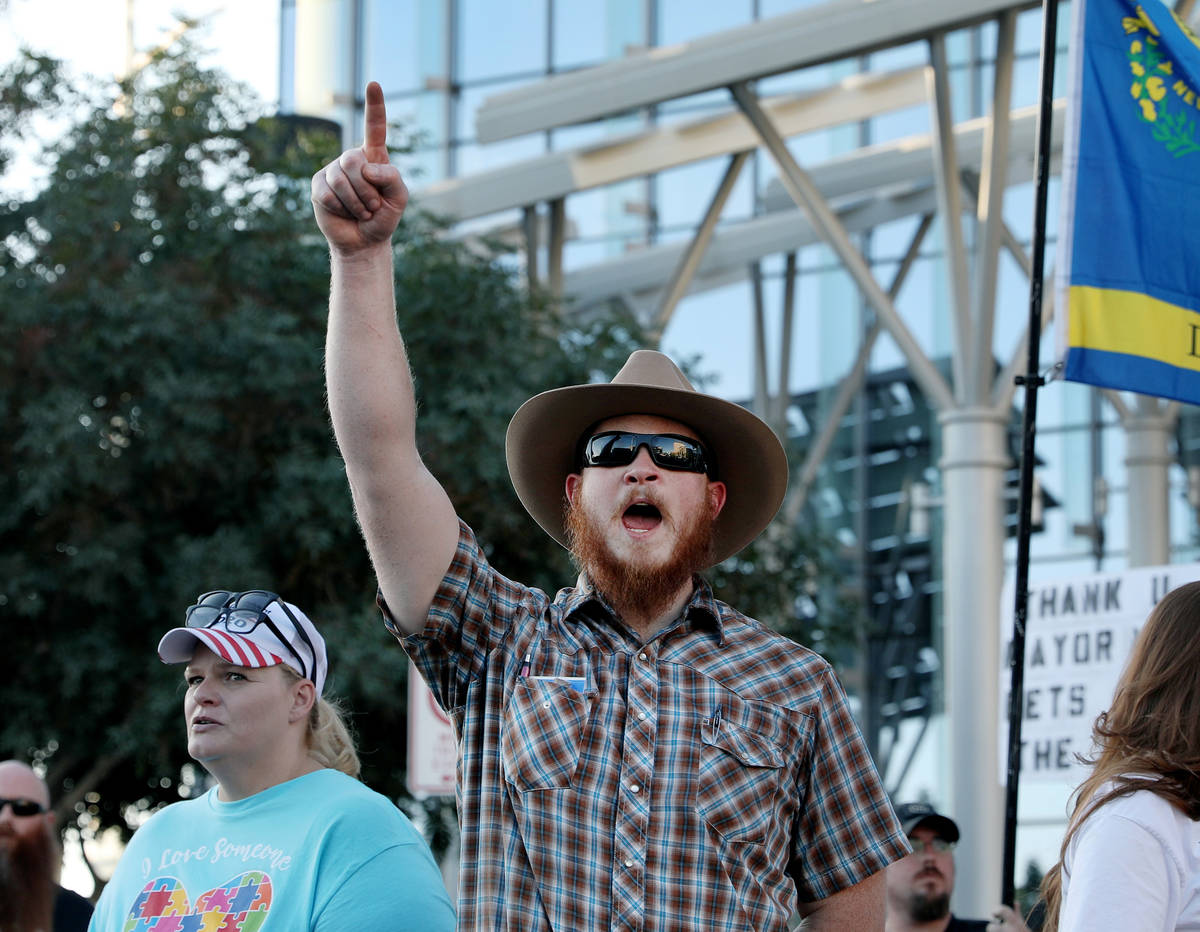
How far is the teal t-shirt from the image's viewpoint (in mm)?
3609

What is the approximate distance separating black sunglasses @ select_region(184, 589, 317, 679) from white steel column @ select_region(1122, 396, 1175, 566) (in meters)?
13.4

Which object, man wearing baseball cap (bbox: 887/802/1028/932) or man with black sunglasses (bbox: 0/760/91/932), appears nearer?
man with black sunglasses (bbox: 0/760/91/932)

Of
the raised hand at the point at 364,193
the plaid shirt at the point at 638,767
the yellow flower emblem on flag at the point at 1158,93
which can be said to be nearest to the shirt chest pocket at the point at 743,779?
the plaid shirt at the point at 638,767

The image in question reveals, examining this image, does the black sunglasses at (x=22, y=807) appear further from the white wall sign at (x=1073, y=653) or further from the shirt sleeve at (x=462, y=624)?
the white wall sign at (x=1073, y=653)

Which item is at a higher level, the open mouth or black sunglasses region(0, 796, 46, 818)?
the open mouth

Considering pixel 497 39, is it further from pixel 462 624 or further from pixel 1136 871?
pixel 1136 871

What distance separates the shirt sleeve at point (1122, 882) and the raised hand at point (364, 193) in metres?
1.40

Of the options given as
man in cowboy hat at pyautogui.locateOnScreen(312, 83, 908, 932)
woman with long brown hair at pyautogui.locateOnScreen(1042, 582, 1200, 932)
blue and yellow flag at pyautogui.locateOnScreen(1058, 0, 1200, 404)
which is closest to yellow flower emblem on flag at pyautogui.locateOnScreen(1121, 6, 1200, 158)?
blue and yellow flag at pyautogui.locateOnScreen(1058, 0, 1200, 404)

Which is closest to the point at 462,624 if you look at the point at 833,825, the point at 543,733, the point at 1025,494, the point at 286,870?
the point at 543,733

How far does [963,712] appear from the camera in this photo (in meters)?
11.5

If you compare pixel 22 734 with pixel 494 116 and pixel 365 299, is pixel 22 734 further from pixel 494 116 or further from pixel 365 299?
pixel 365 299

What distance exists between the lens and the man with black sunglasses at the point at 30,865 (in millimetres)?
5449

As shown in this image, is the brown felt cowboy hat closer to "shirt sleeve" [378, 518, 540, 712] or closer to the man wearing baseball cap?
"shirt sleeve" [378, 518, 540, 712]

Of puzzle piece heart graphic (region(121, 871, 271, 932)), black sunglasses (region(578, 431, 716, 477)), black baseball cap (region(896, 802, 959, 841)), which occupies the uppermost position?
black sunglasses (region(578, 431, 716, 477))
